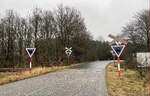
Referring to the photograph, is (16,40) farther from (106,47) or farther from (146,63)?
(106,47)

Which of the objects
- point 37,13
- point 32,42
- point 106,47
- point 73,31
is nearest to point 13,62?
point 32,42

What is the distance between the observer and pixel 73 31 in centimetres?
3170

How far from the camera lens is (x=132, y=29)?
22391 millimetres

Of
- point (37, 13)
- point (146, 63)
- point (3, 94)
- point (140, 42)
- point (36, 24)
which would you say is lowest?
point (3, 94)

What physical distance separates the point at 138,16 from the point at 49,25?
16.7 meters

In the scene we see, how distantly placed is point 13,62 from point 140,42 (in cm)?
2416

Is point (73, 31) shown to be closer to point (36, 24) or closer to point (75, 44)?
point (75, 44)

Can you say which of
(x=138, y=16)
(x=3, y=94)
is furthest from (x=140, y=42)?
(x=3, y=94)

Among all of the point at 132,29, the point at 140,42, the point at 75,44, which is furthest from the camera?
the point at 75,44

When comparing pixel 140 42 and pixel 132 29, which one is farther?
pixel 132 29

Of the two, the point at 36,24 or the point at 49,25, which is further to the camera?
the point at 49,25

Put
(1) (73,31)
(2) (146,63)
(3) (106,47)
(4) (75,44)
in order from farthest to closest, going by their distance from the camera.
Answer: (3) (106,47) → (4) (75,44) → (1) (73,31) → (2) (146,63)

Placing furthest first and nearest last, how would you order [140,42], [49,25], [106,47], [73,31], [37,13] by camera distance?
[106,47], [73,31], [49,25], [37,13], [140,42]

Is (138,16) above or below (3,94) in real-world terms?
above
